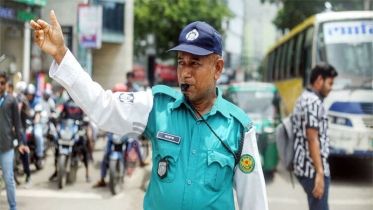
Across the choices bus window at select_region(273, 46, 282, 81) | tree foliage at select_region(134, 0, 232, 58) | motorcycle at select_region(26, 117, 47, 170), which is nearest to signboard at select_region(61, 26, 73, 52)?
bus window at select_region(273, 46, 282, 81)

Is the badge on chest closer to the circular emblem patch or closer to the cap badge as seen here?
the circular emblem patch

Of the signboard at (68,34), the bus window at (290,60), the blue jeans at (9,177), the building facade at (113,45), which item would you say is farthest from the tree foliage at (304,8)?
the blue jeans at (9,177)

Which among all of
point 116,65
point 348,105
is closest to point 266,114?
point 348,105

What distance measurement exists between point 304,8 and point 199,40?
22156mm

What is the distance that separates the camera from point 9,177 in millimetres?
6324

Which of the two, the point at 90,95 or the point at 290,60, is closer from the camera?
the point at 90,95

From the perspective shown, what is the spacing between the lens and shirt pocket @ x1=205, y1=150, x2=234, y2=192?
231 cm

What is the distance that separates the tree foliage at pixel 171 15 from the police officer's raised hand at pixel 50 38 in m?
32.7

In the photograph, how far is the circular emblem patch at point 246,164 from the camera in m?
2.41

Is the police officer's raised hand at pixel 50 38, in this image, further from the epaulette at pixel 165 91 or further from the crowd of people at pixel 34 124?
the crowd of people at pixel 34 124

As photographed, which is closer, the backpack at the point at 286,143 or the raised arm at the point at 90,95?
the raised arm at the point at 90,95

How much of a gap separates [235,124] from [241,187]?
0.91 ft

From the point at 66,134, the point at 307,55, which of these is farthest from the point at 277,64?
the point at 66,134

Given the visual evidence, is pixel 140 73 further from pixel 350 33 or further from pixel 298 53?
pixel 350 33
